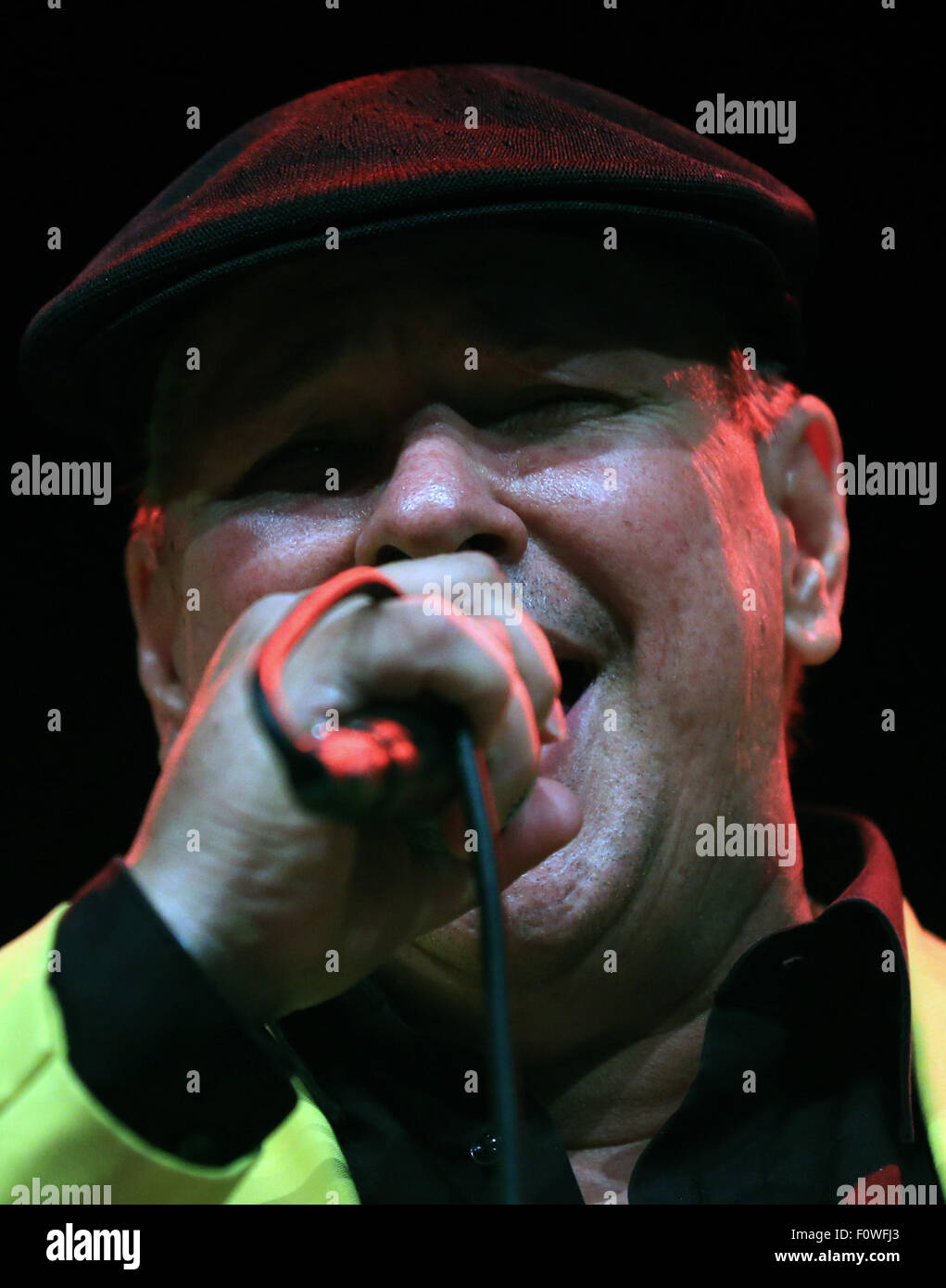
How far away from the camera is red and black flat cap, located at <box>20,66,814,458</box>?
4.49 ft

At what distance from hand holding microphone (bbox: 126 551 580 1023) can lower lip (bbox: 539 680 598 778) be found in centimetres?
38

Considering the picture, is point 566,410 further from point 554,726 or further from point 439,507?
point 554,726

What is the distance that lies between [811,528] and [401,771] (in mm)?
1045

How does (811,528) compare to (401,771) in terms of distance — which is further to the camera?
(811,528)

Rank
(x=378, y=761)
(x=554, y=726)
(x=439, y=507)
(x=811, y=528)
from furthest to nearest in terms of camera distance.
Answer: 1. (x=811, y=528)
2. (x=439, y=507)
3. (x=554, y=726)
4. (x=378, y=761)

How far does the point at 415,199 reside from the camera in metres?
1.35

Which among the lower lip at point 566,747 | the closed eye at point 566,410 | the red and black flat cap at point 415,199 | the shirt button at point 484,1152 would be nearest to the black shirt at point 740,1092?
the shirt button at point 484,1152

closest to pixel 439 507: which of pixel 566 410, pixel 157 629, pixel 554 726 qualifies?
pixel 566 410

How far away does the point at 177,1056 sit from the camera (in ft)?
2.81

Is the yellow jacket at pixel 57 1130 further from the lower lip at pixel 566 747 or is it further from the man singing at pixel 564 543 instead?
the lower lip at pixel 566 747

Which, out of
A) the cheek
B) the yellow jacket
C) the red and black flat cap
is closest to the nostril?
the cheek

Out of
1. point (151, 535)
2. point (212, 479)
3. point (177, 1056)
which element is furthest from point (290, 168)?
point (177, 1056)

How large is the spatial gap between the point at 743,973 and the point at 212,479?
0.82m

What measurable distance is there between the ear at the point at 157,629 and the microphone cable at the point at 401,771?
0.84 meters
